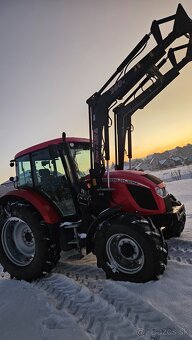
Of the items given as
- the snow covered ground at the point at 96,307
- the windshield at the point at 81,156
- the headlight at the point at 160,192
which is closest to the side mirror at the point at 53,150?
the windshield at the point at 81,156

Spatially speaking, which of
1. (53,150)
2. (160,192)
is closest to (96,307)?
A: (160,192)

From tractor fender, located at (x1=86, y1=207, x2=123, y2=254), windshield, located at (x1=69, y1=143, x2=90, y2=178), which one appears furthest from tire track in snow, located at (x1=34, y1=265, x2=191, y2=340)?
windshield, located at (x1=69, y1=143, x2=90, y2=178)

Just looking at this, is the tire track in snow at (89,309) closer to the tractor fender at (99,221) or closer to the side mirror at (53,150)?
the tractor fender at (99,221)

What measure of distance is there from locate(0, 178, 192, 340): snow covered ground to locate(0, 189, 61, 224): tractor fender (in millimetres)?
930

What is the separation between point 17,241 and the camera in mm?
5773

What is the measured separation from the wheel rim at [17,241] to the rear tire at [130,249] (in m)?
1.61

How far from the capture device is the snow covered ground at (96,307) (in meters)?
3.15

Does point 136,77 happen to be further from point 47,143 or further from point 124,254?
point 124,254

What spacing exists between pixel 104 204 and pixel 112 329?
230 centimetres

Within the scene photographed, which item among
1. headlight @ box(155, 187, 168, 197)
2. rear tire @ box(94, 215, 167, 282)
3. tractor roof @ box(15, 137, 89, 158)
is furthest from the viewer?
tractor roof @ box(15, 137, 89, 158)

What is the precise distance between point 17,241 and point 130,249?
234 centimetres

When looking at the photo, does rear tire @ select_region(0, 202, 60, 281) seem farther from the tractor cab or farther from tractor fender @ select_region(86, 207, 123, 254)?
tractor fender @ select_region(86, 207, 123, 254)

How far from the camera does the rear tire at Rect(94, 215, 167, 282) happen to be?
4227 mm

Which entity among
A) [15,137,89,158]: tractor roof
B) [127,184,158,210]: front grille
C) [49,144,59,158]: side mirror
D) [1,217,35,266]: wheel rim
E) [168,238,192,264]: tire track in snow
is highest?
[15,137,89,158]: tractor roof
